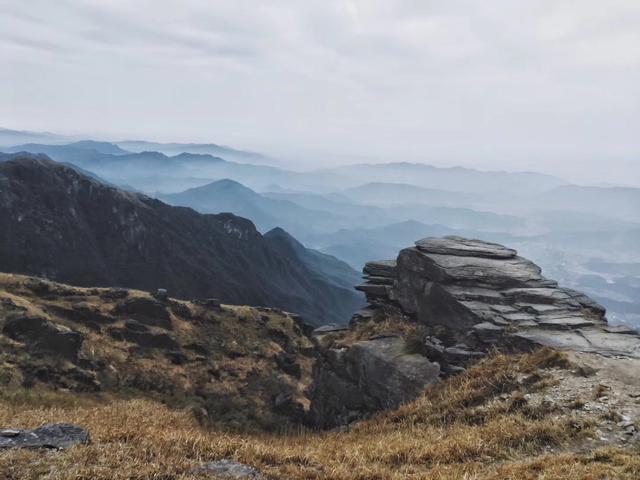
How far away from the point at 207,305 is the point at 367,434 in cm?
7408

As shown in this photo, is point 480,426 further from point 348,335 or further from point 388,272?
point 388,272

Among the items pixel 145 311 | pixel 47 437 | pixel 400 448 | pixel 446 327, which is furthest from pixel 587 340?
pixel 145 311

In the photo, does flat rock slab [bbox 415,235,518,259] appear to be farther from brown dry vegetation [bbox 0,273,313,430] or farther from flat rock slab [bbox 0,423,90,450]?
flat rock slab [bbox 0,423,90,450]

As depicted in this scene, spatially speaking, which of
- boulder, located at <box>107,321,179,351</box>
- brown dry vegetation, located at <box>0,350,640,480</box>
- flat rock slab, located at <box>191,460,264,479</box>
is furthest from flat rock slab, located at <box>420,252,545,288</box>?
boulder, located at <box>107,321,179,351</box>

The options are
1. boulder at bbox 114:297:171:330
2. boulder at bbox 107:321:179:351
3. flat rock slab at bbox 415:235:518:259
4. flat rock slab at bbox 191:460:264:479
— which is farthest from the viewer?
boulder at bbox 114:297:171:330

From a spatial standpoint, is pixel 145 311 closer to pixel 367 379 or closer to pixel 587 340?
pixel 367 379

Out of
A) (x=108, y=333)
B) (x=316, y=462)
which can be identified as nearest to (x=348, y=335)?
(x=316, y=462)

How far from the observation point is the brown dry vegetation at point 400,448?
29.2 feet

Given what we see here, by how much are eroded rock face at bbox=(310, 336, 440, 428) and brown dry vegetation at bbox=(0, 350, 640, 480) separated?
13.7 ft

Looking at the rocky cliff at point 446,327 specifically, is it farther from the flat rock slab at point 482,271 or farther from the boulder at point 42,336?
the boulder at point 42,336

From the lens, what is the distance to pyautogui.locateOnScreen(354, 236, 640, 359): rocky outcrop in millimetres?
19469

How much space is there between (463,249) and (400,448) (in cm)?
1878

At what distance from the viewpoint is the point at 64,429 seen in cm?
1051

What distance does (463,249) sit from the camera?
2831 cm
